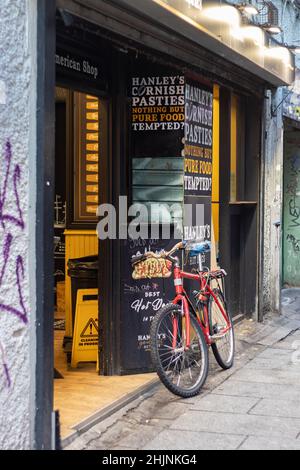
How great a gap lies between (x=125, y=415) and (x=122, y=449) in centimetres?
73

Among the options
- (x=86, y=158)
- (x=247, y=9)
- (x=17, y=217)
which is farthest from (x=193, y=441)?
(x=247, y=9)

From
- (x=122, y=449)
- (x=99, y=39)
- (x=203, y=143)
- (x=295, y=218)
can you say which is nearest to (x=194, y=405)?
(x=122, y=449)

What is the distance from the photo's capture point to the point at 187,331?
5.90 meters

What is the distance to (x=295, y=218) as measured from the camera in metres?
12.9

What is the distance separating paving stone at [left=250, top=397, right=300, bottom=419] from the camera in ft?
18.0

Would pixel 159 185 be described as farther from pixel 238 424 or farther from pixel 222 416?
pixel 238 424

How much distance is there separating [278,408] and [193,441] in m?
1.13

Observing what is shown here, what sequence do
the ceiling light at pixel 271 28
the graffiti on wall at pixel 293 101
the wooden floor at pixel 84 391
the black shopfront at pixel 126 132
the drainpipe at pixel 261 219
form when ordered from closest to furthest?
the wooden floor at pixel 84 391, the black shopfront at pixel 126 132, the ceiling light at pixel 271 28, the drainpipe at pixel 261 219, the graffiti on wall at pixel 293 101

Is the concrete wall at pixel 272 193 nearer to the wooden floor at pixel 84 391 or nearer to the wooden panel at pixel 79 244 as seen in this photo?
the wooden panel at pixel 79 244

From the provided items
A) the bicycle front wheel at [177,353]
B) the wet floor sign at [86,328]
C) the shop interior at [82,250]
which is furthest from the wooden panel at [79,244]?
the bicycle front wheel at [177,353]

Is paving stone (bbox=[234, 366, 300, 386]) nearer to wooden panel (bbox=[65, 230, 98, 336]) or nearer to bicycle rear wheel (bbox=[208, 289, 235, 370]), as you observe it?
bicycle rear wheel (bbox=[208, 289, 235, 370])

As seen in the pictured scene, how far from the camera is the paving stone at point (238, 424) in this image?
5.02 meters

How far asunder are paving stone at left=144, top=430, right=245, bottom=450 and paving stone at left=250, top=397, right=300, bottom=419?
681mm

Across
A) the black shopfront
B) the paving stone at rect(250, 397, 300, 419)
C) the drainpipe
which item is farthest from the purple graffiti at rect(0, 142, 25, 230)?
the drainpipe
